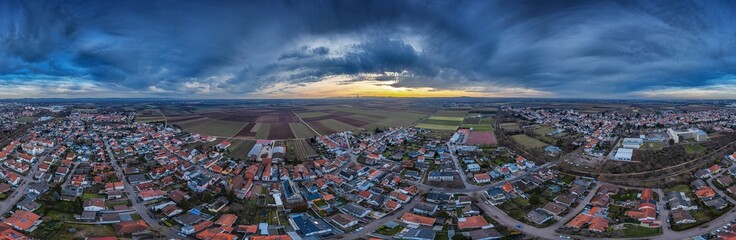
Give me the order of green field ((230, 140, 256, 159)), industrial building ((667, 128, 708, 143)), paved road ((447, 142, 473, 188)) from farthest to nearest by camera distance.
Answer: industrial building ((667, 128, 708, 143))
green field ((230, 140, 256, 159))
paved road ((447, 142, 473, 188))

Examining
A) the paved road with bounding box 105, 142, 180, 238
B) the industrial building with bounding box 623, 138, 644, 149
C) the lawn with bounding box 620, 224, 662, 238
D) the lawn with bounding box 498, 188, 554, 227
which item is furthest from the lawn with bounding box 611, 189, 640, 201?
the paved road with bounding box 105, 142, 180, 238

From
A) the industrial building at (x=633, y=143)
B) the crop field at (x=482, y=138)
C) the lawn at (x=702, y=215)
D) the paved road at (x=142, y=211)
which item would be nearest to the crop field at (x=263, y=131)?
the paved road at (x=142, y=211)

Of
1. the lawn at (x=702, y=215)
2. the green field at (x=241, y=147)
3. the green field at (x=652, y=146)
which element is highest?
the green field at (x=652, y=146)

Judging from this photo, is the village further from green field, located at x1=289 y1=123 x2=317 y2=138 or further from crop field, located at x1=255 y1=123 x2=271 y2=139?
green field, located at x1=289 y1=123 x2=317 y2=138

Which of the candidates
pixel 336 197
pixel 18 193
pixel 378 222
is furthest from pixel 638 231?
pixel 18 193

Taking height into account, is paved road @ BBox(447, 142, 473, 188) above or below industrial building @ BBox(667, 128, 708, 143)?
below

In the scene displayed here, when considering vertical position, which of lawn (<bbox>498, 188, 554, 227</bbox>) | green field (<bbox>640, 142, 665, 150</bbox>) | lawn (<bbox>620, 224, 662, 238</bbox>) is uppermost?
green field (<bbox>640, 142, 665, 150</bbox>)

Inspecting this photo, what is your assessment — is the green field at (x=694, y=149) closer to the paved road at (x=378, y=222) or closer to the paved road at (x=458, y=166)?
the paved road at (x=458, y=166)

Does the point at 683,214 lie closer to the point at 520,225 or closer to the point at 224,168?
the point at 520,225
